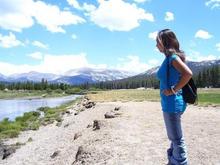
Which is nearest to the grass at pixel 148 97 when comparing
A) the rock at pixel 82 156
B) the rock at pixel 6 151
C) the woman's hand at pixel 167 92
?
the rock at pixel 6 151

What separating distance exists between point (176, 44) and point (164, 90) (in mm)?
1021

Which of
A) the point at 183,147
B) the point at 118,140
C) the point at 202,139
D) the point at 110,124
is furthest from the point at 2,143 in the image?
the point at 183,147

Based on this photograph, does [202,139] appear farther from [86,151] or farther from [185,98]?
[185,98]

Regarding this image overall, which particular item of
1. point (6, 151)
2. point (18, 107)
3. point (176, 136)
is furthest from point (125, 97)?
point (176, 136)

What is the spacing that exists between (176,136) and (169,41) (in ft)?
6.59

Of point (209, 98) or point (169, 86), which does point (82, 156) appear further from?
point (209, 98)

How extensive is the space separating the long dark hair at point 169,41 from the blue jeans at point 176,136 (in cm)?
122

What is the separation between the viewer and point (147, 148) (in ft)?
46.1

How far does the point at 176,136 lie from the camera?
8.64m

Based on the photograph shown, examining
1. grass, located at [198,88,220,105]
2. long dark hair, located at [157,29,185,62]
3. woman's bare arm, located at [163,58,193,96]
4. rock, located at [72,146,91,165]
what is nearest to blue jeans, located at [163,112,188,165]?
woman's bare arm, located at [163,58,193,96]

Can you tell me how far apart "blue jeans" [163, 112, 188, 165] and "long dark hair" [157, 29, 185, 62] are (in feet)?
3.99

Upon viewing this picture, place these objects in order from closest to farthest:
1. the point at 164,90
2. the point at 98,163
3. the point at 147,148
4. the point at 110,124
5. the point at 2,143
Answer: the point at 164,90, the point at 98,163, the point at 147,148, the point at 110,124, the point at 2,143

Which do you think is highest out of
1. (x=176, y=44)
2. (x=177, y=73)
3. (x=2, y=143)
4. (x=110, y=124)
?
(x=176, y=44)

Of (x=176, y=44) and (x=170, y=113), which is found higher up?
(x=176, y=44)
